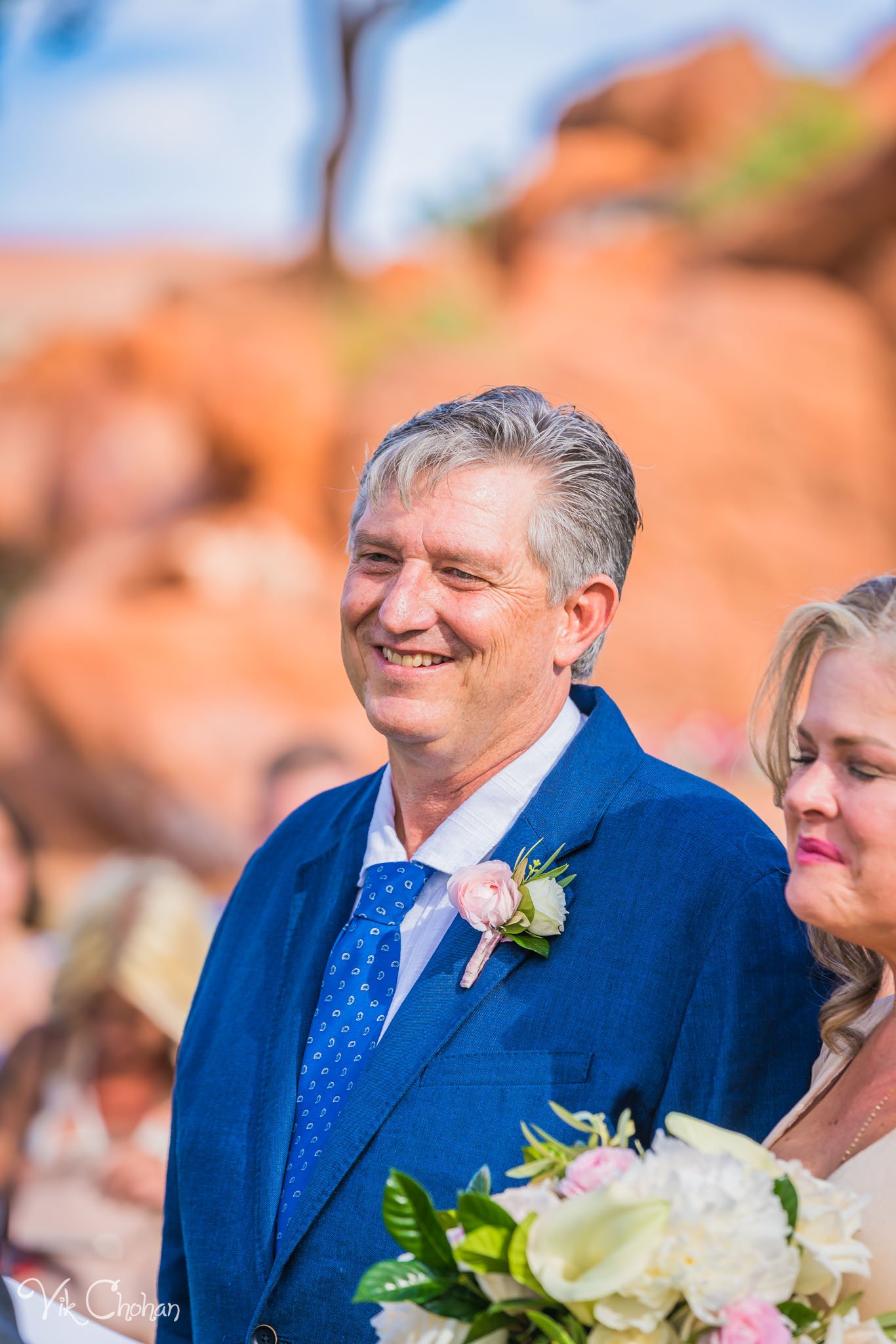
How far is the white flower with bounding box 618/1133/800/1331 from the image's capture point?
3.94ft

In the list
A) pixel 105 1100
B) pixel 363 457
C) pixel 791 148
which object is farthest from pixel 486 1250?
pixel 791 148

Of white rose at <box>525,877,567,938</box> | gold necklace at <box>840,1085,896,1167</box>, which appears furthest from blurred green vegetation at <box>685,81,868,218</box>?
gold necklace at <box>840,1085,896,1167</box>

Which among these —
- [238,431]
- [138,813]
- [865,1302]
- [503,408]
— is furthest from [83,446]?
[865,1302]

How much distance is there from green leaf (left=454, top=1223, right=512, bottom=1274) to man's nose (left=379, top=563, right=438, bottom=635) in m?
0.94

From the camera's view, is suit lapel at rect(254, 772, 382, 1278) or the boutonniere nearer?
the boutonniere

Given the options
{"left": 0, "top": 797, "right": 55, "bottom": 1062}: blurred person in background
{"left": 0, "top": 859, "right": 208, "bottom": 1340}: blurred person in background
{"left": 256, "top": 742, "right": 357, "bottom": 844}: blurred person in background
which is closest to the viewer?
{"left": 0, "top": 859, "right": 208, "bottom": 1340}: blurred person in background

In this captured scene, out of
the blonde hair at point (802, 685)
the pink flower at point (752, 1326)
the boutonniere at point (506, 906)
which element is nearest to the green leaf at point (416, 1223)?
the pink flower at point (752, 1326)

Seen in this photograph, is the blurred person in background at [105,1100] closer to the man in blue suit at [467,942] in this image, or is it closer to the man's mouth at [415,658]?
the man in blue suit at [467,942]

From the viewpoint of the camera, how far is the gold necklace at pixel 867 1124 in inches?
61.6

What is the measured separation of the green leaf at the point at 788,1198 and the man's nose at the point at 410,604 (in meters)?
0.97

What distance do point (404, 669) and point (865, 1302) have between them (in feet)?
3.45

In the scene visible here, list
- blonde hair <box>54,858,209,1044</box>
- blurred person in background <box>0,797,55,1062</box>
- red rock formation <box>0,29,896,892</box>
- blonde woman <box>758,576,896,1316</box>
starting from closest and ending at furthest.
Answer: blonde woman <box>758,576,896,1316</box>
blonde hair <box>54,858,209,1044</box>
blurred person in background <box>0,797,55,1062</box>
red rock formation <box>0,29,896,892</box>

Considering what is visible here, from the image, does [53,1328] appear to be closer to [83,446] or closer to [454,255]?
[83,446]

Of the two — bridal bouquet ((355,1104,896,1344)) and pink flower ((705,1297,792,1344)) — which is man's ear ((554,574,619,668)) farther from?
pink flower ((705,1297,792,1344))
